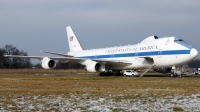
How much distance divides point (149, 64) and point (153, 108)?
2953 centimetres

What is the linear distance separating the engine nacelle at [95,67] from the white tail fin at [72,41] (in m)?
14.7

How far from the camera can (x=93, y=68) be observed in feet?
140

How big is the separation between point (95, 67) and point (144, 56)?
655 cm

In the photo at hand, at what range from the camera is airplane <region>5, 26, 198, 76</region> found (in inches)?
1492

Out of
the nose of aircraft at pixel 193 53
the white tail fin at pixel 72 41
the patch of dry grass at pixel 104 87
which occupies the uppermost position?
the white tail fin at pixel 72 41

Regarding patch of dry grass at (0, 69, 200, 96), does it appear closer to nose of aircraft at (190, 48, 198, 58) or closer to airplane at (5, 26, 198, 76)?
nose of aircraft at (190, 48, 198, 58)

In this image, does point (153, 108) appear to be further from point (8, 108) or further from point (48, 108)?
point (8, 108)

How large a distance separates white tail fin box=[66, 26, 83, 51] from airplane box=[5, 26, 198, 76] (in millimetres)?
7101

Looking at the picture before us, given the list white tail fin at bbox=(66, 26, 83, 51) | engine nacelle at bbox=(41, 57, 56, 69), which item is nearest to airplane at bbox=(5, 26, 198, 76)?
engine nacelle at bbox=(41, 57, 56, 69)

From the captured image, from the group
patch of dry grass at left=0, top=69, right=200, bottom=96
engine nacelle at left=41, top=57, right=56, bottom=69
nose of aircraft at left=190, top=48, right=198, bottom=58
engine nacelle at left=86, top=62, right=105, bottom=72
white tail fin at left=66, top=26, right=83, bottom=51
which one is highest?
white tail fin at left=66, top=26, right=83, bottom=51

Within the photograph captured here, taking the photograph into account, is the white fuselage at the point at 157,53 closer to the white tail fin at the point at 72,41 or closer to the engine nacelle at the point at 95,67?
the engine nacelle at the point at 95,67

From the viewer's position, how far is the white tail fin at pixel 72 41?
5866cm

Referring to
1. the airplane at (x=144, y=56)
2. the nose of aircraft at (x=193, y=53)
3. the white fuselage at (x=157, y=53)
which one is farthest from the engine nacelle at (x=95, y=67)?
the nose of aircraft at (x=193, y=53)

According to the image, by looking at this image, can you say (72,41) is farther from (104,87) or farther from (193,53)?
(104,87)
